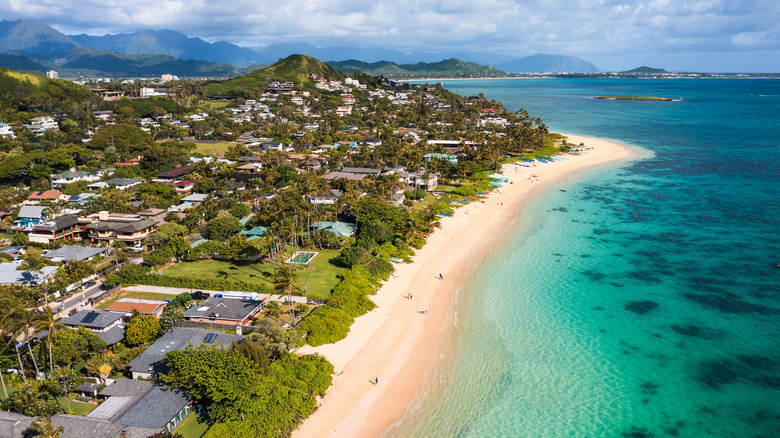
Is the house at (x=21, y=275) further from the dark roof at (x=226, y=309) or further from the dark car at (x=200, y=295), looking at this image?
the dark roof at (x=226, y=309)

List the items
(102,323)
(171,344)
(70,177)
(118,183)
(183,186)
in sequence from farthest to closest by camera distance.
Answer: (70,177)
(118,183)
(183,186)
(102,323)
(171,344)

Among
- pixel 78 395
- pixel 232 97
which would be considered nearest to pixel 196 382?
pixel 78 395

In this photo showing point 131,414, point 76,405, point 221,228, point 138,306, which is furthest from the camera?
point 221,228

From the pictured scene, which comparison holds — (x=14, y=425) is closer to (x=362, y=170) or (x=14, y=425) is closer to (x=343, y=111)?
(x=362, y=170)

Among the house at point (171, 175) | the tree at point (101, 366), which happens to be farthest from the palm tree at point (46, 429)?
the house at point (171, 175)

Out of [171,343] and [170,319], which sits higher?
[170,319]

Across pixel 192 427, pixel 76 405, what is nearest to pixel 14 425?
pixel 76 405

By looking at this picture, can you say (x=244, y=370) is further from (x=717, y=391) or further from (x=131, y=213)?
(x=131, y=213)
